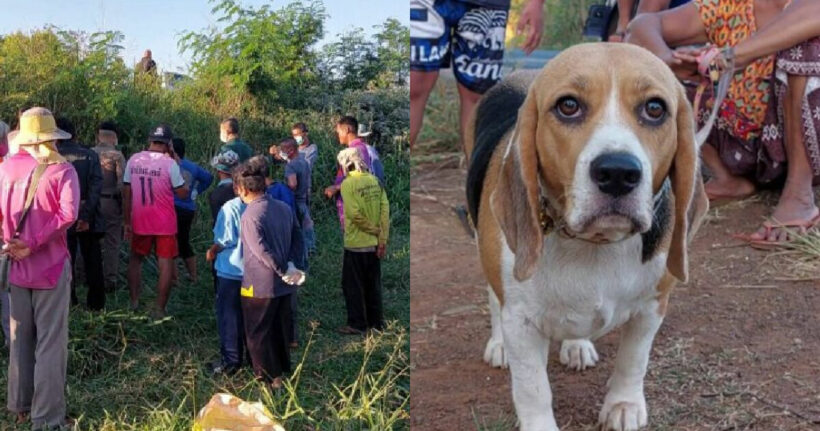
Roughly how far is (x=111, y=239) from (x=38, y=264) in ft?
2.70

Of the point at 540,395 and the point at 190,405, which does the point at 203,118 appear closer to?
the point at 190,405

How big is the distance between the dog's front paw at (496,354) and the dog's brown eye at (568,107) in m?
1.29

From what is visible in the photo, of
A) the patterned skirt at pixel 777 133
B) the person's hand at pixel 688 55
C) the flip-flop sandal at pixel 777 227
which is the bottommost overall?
the flip-flop sandal at pixel 777 227

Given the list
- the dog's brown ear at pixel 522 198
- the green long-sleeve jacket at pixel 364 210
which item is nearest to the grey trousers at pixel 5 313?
the green long-sleeve jacket at pixel 364 210

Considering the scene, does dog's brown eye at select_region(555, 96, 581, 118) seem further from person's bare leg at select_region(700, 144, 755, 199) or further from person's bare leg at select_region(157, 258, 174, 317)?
person's bare leg at select_region(700, 144, 755, 199)

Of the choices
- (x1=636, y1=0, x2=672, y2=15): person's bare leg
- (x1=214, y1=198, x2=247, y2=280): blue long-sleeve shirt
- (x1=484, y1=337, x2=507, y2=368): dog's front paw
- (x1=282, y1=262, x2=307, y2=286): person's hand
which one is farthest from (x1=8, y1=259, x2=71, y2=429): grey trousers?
(x1=636, y1=0, x2=672, y2=15): person's bare leg

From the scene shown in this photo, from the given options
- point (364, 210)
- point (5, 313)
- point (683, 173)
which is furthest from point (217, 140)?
point (683, 173)

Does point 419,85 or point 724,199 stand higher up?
point 419,85

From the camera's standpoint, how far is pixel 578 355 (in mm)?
3293

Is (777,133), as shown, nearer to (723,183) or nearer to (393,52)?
(723,183)

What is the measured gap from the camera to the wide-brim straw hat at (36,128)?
3652 millimetres

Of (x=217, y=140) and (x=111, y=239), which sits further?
(x=111, y=239)

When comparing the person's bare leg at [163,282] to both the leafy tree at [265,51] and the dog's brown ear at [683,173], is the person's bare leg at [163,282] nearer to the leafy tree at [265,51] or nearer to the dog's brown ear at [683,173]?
the leafy tree at [265,51]

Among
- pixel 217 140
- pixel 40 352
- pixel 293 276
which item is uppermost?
pixel 217 140
